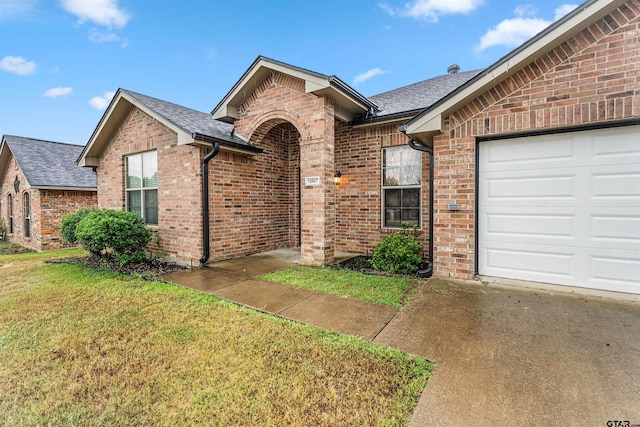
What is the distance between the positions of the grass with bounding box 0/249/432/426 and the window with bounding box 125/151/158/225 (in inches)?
174

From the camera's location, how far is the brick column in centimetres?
640

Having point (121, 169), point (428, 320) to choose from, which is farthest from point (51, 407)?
point (121, 169)

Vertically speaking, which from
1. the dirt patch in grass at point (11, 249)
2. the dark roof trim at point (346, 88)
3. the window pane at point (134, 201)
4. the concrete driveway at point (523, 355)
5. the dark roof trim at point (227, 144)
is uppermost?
the dark roof trim at point (346, 88)

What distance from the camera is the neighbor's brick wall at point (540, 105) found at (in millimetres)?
3855

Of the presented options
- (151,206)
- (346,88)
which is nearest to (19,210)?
(151,206)

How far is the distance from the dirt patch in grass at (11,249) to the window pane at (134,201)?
641cm

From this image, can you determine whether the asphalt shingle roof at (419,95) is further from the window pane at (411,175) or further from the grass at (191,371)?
the grass at (191,371)

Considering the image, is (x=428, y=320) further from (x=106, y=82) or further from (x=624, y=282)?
(x=106, y=82)

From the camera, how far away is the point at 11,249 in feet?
38.5

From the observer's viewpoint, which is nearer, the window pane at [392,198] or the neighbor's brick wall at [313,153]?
the neighbor's brick wall at [313,153]

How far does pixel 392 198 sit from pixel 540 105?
3.54 meters

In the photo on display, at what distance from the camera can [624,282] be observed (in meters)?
3.98

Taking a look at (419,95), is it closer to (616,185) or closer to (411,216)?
(411,216)

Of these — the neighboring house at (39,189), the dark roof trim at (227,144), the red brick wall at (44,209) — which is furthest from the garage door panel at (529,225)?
the red brick wall at (44,209)
